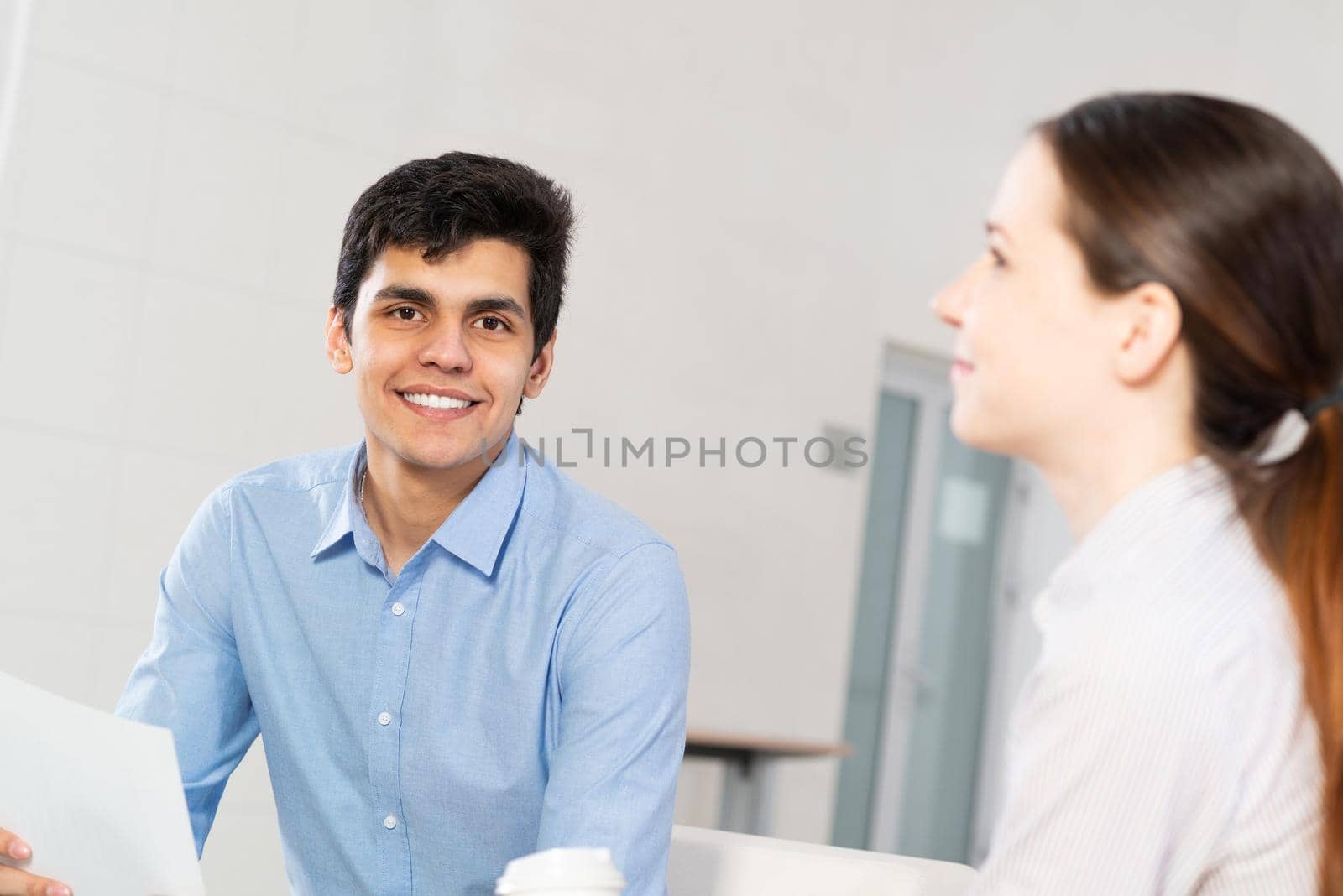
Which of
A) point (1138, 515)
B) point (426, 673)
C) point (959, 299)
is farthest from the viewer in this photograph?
point (426, 673)

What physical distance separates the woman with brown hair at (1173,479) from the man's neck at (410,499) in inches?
31.0

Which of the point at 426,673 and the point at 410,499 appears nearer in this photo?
the point at 426,673

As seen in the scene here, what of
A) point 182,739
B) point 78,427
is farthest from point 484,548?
point 78,427

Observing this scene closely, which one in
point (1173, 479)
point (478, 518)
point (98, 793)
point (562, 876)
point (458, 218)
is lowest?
point (98, 793)

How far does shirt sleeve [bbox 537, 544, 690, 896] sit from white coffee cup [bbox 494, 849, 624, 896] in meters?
0.54

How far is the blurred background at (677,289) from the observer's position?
3270 millimetres

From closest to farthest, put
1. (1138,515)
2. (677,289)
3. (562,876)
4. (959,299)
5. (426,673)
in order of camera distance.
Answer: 1. (562,876)
2. (1138,515)
3. (959,299)
4. (426,673)
5. (677,289)

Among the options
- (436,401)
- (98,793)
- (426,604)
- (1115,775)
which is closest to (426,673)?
(426,604)

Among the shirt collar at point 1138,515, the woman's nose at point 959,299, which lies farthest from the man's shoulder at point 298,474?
the shirt collar at point 1138,515

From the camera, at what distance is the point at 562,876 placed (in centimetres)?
72

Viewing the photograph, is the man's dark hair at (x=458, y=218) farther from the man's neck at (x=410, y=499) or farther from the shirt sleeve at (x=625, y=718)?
the shirt sleeve at (x=625, y=718)

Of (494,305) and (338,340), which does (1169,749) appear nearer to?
(494,305)

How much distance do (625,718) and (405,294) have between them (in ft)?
1.82

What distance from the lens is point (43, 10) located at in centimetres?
324
